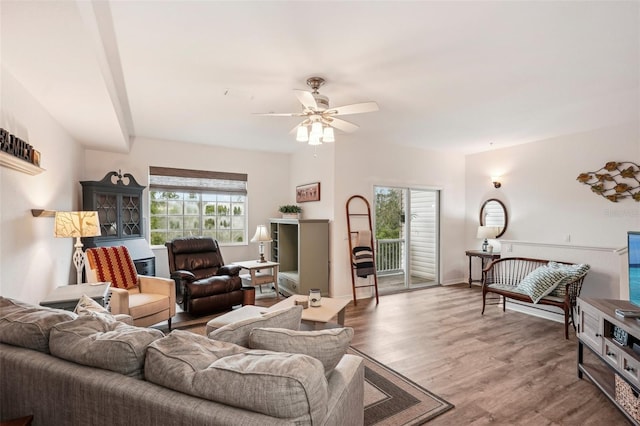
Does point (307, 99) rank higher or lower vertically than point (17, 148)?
higher

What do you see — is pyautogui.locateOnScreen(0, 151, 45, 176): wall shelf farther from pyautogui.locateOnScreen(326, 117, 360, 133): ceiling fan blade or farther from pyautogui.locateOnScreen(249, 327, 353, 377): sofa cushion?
pyautogui.locateOnScreen(326, 117, 360, 133): ceiling fan blade

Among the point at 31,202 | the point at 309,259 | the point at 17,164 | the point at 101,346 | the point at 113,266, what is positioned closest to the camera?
the point at 101,346

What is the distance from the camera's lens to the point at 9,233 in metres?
2.24

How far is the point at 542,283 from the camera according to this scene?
12.2ft

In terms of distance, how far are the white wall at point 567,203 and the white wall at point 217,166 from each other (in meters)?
4.10

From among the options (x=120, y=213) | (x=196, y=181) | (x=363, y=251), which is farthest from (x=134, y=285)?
(x=363, y=251)

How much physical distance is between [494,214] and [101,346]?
6.23m

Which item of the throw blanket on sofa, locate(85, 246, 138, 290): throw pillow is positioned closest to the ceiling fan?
the throw blanket on sofa

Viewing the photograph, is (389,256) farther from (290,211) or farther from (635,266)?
(635,266)

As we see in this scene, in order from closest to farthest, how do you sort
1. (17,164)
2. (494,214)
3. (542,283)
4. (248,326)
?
(248,326), (17,164), (542,283), (494,214)

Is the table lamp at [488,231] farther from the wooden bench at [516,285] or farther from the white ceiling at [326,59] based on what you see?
the white ceiling at [326,59]

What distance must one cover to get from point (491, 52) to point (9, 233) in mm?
3880

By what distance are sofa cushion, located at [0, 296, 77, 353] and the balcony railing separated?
4658 millimetres

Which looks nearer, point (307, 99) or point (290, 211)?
point (307, 99)
